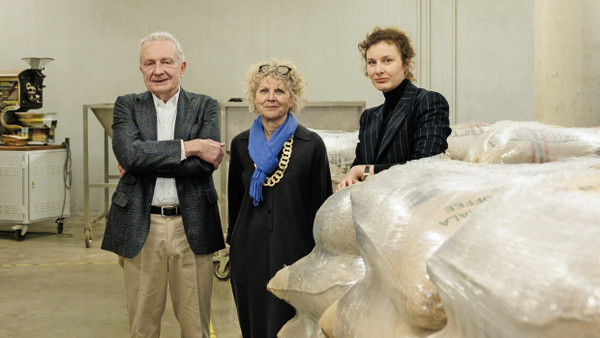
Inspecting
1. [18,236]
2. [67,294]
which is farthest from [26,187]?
[67,294]

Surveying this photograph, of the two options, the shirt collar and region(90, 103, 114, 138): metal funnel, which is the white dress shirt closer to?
the shirt collar

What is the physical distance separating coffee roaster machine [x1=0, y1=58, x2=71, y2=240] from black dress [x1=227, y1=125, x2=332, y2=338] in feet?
15.0

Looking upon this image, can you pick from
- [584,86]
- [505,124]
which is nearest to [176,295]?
[505,124]

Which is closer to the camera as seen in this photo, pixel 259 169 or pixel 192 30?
pixel 259 169

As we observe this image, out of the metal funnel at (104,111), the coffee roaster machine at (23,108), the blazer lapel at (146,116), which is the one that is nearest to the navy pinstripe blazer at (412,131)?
the blazer lapel at (146,116)

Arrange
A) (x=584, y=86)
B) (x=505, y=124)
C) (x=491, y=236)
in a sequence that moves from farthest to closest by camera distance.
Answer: (x=584, y=86), (x=505, y=124), (x=491, y=236)

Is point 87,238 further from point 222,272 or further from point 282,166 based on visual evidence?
point 282,166

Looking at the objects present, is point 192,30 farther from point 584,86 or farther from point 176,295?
point 176,295

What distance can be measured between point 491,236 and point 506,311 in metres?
0.13

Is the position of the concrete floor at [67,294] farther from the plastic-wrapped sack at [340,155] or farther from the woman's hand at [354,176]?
the woman's hand at [354,176]

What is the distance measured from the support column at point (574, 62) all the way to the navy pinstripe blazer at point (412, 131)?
231 cm

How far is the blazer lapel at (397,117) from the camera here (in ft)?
7.38

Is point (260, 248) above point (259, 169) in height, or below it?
below

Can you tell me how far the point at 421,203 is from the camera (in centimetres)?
130
